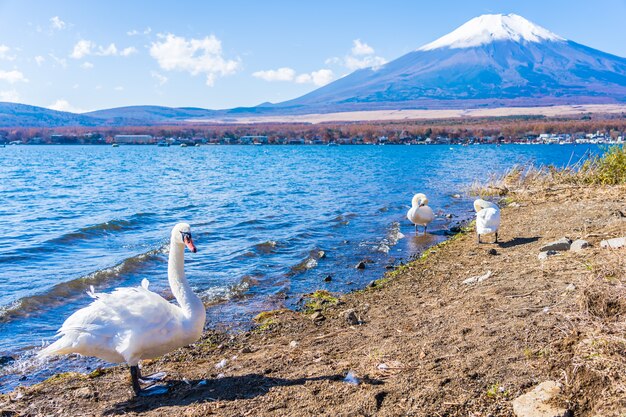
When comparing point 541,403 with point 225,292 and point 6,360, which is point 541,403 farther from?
point 225,292

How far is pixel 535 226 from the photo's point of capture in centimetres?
1468

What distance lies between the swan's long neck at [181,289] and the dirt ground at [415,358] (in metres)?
0.83

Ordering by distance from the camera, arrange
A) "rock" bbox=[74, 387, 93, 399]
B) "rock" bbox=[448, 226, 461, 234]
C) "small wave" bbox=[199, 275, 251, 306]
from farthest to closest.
→ "rock" bbox=[448, 226, 461, 234] → "small wave" bbox=[199, 275, 251, 306] → "rock" bbox=[74, 387, 93, 399]

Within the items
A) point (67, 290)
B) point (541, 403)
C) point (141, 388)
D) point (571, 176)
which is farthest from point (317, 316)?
point (571, 176)

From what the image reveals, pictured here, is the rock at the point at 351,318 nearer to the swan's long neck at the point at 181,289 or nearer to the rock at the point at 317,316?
the rock at the point at 317,316

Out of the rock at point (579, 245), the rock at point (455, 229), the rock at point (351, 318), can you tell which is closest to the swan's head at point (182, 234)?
the rock at point (351, 318)

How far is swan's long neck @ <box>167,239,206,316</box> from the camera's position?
6312 mm

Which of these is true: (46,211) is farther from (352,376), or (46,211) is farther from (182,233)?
(352,376)

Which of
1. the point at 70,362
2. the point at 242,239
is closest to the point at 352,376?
the point at 70,362

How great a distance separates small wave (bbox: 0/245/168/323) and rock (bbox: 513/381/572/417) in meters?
10.0

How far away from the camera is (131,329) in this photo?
587cm

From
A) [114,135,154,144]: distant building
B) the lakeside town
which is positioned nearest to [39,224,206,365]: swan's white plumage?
the lakeside town

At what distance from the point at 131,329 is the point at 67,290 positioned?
25.0ft

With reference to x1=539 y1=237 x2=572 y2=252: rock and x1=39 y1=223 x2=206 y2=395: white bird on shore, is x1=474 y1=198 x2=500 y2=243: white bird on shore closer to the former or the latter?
x1=539 y1=237 x2=572 y2=252: rock
